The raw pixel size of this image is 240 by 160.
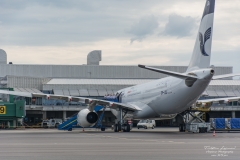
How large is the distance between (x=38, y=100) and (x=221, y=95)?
31044mm

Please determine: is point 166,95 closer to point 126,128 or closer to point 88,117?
point 126,128

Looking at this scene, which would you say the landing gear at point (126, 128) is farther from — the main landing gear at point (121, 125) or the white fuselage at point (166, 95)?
the white fuselage at point (166, 95)

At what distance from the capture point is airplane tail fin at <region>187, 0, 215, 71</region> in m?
41.9

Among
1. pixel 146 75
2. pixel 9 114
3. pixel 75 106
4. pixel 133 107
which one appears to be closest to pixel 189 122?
pixel 133 107

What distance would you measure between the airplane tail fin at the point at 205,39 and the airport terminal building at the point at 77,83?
38.3 metres

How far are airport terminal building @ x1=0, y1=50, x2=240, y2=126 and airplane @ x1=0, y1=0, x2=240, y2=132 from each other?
29305mm

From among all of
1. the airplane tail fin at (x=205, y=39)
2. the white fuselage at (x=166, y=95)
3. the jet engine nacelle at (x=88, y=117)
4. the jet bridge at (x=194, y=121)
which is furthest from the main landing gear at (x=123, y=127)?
the airplane tail fin at (x=205, y=39)

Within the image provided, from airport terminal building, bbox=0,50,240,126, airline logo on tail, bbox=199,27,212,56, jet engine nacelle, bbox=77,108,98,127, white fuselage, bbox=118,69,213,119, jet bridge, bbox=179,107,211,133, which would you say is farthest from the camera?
airport terminal building, bbox=0,50,240,126

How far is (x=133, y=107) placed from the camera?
175ft

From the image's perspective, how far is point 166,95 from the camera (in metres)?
46.6

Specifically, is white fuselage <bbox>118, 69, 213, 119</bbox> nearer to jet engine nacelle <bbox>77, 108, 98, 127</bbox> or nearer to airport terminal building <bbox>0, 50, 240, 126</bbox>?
jet engine nacelle <bbox>77, 108, 98, 127</bbox>

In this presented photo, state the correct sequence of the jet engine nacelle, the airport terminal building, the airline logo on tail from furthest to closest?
1. the airport terminal building
2. the jet engine nacelle
3. the airline logo on tail

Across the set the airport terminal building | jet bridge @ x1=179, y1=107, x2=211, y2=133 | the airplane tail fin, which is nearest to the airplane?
the airplane tail fin

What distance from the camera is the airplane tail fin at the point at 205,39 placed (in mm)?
41906
